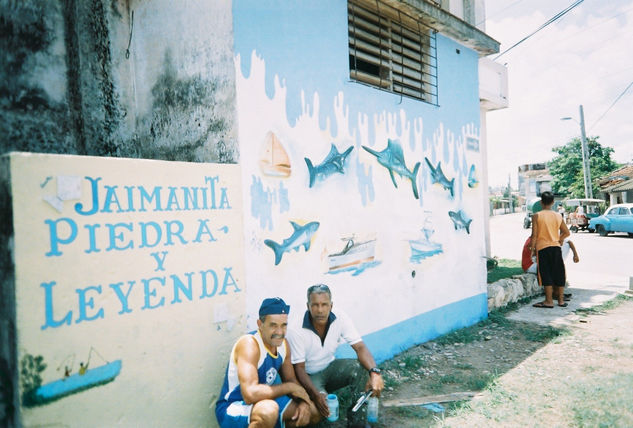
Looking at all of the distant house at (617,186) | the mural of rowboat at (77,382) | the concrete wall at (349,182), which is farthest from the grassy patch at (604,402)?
the distant house at (617,186)

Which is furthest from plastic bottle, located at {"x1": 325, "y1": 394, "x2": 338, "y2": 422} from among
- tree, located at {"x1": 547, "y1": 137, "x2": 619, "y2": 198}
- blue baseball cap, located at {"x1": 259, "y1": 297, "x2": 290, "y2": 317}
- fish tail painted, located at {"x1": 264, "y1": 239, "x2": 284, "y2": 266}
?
tree, located at {"x1": 547, "y1": 137, "x2": 619, "y2": 198}

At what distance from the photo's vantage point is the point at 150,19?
3.73 meters

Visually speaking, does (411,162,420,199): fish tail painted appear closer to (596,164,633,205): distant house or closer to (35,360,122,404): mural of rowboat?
(35,360,122,404): mural of rowboat

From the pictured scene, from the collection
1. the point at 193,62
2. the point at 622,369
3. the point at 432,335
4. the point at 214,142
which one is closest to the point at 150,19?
the point at 193,62

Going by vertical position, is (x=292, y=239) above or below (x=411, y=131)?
below

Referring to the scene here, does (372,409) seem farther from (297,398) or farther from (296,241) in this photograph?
(296,241)

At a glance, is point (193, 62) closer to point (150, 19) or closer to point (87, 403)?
point (150, 19)

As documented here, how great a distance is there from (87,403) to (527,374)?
3.81 metres

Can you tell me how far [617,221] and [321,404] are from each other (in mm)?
19295

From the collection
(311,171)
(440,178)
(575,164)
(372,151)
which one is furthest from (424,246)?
(575,164)

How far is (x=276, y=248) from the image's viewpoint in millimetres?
3484

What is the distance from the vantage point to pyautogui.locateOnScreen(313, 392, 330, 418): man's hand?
2.90 metres

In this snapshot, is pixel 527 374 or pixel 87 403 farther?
pixel 527 374

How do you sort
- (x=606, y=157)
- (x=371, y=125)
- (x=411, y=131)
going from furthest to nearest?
(x=606, y=157)
(x=411, y=131)
(x=371, y=125)
